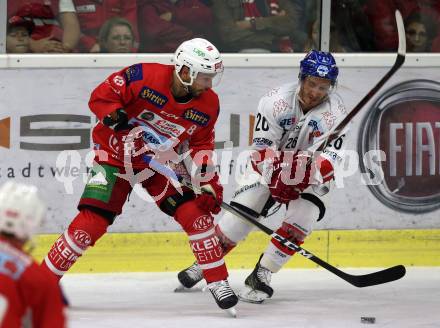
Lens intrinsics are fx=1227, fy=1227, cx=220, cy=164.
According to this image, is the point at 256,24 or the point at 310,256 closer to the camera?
the point at 310,256

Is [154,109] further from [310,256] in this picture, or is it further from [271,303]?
[271,303]

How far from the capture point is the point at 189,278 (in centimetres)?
529

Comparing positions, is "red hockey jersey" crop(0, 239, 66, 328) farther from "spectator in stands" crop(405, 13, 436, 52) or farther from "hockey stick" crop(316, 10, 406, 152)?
"spectator in stands" crop(405, 13, 436, 52)

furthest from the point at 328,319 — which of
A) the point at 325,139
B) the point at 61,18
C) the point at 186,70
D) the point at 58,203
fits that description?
the point at 61,18

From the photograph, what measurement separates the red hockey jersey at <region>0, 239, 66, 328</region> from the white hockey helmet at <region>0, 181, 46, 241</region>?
0.05 metres

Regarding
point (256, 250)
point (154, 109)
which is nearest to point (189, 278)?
point (256, 250)

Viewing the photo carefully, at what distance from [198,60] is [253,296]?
3.53 ft

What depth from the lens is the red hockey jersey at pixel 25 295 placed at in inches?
104

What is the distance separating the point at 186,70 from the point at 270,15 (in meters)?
1.38

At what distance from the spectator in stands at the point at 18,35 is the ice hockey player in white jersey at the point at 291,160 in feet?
4.06

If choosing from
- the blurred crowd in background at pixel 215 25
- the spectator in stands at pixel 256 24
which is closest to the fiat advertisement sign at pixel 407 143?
the blurred crowd in background at pixel 215 25

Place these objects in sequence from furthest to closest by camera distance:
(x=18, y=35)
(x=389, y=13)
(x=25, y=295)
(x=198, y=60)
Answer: (x=389, y=13) → (x=18, y=35) → (x=198, y=60) → (x=25, y=295)

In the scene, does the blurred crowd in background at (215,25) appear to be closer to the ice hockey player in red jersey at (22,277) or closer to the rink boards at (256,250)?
the rink boards at (256,250)

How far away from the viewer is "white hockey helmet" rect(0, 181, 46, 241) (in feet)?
8.80
